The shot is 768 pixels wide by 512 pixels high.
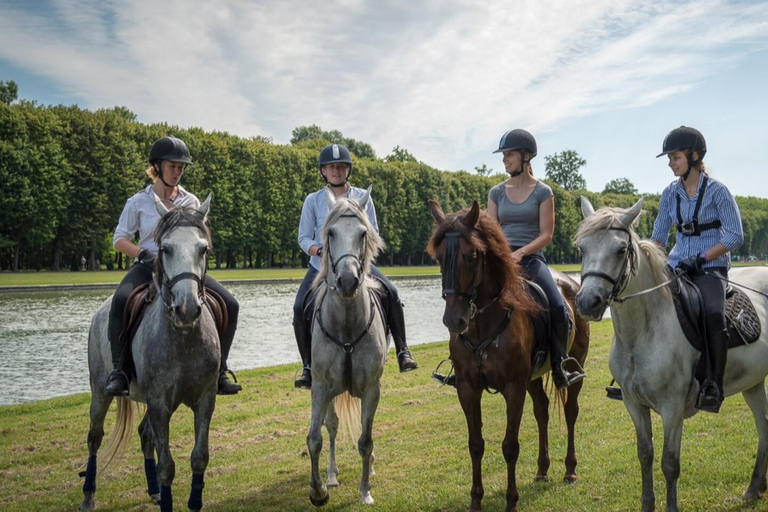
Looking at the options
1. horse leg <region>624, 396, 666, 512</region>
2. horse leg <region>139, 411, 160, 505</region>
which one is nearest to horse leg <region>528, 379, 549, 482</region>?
horse leg <region>624, 396, 666, 512</region>

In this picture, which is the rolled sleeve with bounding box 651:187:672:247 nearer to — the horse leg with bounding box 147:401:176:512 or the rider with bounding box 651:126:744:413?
the rider with bounding box 651:126:744:413

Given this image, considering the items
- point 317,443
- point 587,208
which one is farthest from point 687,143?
point 317,443

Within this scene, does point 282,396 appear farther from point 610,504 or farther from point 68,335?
point 68,335

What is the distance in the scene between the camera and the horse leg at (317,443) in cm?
657

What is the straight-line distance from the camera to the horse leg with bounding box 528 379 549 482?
23.6 feet

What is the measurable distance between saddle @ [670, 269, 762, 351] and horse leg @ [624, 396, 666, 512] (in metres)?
0.76

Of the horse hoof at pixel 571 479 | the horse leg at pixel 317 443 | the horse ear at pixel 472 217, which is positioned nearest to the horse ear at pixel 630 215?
the horse ear at pixel 472 217

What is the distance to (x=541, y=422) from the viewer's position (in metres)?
7.33

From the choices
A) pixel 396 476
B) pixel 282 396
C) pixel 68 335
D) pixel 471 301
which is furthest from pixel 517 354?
pixel 68 335

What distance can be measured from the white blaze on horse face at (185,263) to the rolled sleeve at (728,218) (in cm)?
476

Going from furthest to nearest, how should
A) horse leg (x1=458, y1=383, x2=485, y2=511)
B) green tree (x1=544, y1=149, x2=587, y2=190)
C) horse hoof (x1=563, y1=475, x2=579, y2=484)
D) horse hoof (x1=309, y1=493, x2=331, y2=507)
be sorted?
green tree (x1=544, y1=149, x2=587, y2=190)
horse hoof (x1=563, y1=475, x2=579, y2=484)
horse hoof (x1=309, y1=493, x2=331, y2=507)
horse leg (x1=458, y1=383, x2=485, y2=511)

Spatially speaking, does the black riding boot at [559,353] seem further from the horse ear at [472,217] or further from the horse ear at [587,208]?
the horse ear at [472,217]

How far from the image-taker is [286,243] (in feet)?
222

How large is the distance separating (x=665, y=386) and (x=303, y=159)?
67119 millimetres
